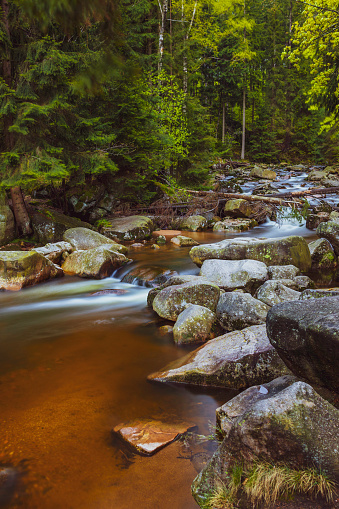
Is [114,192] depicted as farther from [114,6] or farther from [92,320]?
[114,6]

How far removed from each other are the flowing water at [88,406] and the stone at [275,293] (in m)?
1.69

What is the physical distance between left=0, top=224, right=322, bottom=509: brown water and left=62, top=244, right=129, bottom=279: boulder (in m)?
2.22

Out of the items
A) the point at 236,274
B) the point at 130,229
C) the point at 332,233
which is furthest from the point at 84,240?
the point at 332,233

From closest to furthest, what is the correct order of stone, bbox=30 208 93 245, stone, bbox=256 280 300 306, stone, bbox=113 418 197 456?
stone, bbox=113 418 197 456 → stone, bbox=256 280 300 306 → stone, bbox=30 208 93 245

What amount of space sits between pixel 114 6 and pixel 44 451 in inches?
147

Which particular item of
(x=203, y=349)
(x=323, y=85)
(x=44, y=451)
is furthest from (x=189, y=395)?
(x=323, y=85)

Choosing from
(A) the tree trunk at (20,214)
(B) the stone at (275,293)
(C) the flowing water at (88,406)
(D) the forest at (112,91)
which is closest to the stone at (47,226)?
(A) the tree trunk at (20,214)

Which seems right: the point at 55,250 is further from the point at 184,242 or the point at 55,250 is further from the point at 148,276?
the point at 184,242

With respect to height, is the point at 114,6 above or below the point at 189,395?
above

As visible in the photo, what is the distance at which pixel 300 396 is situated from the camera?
→ 2.24 m

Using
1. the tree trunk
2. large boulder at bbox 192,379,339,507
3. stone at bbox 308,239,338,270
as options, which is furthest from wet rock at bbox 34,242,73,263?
large boulder at bbox 192,379,339,507

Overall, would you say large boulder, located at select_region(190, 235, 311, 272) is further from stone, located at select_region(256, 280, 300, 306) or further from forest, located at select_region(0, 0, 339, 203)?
forest, located at select_region(0, 0, 339, 203)

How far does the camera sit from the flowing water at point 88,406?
2.66 m

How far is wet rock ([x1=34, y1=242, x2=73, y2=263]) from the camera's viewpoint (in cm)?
990
